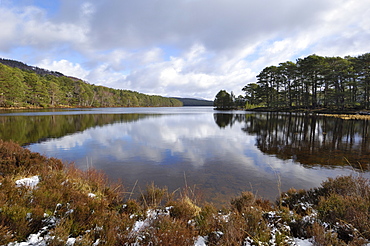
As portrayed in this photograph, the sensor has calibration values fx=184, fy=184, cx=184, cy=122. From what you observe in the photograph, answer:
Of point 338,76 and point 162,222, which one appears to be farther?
point 338,76

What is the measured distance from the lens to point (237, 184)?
788cm

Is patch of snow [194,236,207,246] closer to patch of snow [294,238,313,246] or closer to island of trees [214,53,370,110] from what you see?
patch of snow [294,238,313,246]

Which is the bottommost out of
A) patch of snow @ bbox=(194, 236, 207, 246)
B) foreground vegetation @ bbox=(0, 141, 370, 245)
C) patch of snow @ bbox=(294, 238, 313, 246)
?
patch of snow @ bbox=(294, 238, 313, 246)

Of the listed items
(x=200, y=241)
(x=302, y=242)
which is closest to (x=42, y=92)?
(x=200, y=241)

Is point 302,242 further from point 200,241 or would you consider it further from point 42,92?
point 42,92

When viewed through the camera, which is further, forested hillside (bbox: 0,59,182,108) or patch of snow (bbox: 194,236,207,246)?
forested hillside (bbox: 0,59,182,108)

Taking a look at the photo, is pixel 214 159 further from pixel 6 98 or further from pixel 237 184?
pixel 6 98

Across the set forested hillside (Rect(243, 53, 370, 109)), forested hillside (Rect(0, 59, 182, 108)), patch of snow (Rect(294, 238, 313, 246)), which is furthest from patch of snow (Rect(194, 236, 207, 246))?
forested hillside (Rect(0, 59, 182, 108))

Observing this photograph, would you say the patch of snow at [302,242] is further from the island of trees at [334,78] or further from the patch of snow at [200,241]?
the island of trees at [334,78]

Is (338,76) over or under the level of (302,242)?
over

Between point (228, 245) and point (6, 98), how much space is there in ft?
320

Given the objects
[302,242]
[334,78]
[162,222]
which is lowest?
[302,242]

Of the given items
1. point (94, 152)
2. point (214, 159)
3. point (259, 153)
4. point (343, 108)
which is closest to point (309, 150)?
point (259, 153)

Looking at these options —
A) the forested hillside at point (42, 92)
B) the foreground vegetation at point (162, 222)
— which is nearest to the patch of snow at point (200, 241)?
the foreground vegetation at point (162, 222)
